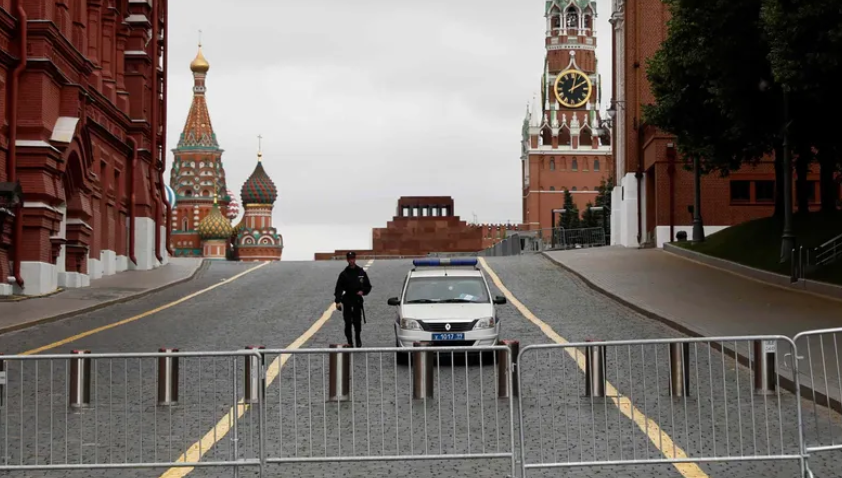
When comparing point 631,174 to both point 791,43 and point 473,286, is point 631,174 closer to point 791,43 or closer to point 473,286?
point 791,43

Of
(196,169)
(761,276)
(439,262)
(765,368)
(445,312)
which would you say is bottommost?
(765,368)

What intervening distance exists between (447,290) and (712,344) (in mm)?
8541

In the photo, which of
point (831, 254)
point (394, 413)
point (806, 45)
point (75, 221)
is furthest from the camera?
point (75, 221)

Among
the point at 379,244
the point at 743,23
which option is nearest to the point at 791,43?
the point at 743,23

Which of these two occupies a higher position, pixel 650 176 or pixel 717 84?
pixel 717 84

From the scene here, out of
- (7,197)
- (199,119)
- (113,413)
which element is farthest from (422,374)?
(199,119)

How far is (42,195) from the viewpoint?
33.2 meters

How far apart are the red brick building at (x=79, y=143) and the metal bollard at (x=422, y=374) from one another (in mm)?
21715

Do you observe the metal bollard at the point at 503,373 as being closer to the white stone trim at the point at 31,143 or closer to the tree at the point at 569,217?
the white stone trim at the point at 31,143

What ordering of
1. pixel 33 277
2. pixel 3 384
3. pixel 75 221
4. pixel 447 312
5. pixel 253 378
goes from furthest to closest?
pixel 75 221
pixel 33 277
pixel 447 312
pixel 3 384
pixel 253 378

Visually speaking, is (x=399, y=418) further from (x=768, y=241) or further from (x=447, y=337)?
(x=768, y=241)

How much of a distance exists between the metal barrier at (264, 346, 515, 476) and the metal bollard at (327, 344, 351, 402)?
0.08 m

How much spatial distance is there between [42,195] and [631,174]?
3666cm

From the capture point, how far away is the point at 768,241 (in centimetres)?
4069
